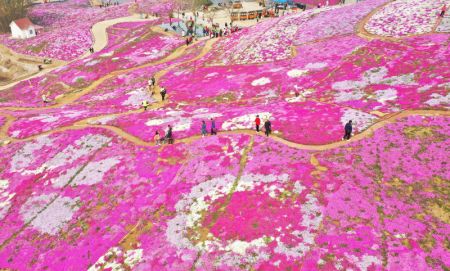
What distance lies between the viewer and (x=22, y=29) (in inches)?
5207

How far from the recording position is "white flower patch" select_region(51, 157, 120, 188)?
3850 cm

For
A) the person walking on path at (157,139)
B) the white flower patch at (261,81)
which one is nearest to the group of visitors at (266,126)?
Answer: the person walking on path at (157,139)

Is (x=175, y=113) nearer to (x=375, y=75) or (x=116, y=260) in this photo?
(x=116, y=260)

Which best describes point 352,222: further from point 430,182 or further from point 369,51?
point 369,51

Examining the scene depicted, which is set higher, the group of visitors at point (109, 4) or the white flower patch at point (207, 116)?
the group of visitors at point (109, 4)

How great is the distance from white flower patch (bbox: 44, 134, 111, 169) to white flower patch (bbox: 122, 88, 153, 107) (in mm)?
15256

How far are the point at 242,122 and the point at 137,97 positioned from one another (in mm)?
28439

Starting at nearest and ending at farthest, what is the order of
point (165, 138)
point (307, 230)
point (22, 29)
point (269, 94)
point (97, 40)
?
1. point (307, 230)
2. point (165, 138)
3. point (269, 94)
4. point (97, 40)
5. point (22, 29)

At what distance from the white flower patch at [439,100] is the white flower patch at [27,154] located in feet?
163

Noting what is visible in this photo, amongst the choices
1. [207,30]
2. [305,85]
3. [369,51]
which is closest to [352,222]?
[305,85]

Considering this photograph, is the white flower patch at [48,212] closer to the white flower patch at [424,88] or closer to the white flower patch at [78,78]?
the white flower patch at [424,88]

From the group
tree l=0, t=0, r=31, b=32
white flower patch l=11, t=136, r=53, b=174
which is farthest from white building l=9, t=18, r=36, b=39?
white flower patch l=11, t=136, r=53, b=174

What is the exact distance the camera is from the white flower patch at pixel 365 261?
21016 millimetres

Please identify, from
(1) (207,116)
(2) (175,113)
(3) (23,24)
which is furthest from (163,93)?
(3) (23,24)
